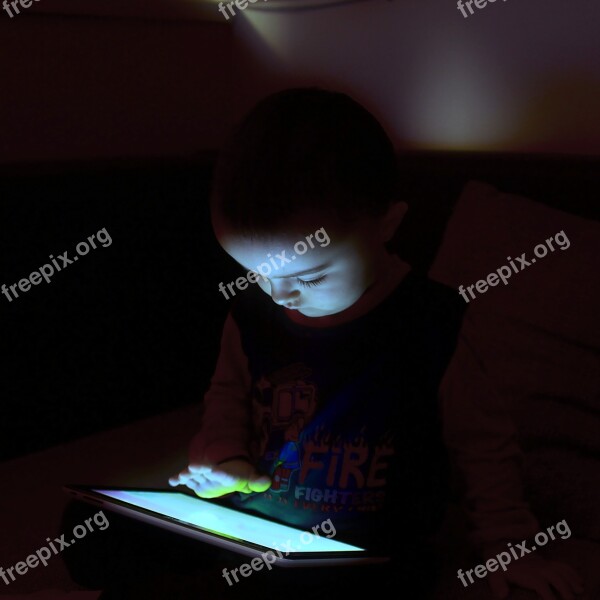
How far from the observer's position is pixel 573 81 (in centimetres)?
158

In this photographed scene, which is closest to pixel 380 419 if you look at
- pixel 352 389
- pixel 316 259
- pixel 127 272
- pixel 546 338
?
pixel 352 389

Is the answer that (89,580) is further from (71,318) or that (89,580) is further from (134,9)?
(134,9)

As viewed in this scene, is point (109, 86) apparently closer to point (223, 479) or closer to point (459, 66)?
point (459, 66)

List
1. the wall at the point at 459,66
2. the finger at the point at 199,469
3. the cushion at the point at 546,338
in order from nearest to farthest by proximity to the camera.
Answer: the finger at the point at 199,469 < the cushion at the point at 546,338 < the wall at the point at 459,66

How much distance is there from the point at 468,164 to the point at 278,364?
29.6 inches

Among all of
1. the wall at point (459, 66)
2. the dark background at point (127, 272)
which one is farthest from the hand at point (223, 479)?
the wall at point (459, 66)

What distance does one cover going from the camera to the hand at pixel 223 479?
3.59 feet

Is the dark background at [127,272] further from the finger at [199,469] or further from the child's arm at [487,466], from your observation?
the finger at [199,469]

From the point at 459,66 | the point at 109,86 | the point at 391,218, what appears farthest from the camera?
the point at 109,86

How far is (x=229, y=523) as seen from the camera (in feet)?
3.46

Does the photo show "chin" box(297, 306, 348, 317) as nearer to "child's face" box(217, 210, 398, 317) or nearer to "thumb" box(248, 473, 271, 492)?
"child's face" box(217, 210, 398, 317)

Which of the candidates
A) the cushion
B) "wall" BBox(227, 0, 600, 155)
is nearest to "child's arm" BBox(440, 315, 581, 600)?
the cushion

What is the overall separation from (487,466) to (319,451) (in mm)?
227

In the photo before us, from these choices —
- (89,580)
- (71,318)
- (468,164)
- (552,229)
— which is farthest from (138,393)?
(552,229)
